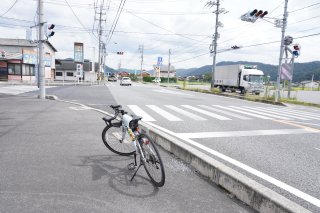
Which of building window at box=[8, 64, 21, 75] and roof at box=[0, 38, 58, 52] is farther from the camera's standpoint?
roof at box=[0, 38, 58, 52]

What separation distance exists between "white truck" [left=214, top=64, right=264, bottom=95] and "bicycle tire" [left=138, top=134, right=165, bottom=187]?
2711 cm

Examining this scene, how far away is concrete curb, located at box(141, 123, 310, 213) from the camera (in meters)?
2.84

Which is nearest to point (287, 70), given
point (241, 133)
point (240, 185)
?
point (241, 133)

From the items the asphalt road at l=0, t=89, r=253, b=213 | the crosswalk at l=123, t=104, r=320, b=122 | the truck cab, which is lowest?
the asphalt road at l=0, t=89, r=253, b=213

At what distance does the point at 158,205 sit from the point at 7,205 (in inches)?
69.7

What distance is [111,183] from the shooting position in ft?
12.1

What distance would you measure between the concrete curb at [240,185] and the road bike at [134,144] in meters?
0.85

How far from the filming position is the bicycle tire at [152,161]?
143 inches

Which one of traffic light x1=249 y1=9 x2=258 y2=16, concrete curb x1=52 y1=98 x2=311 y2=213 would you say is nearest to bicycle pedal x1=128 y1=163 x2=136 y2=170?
concrete curb x1=52 y1=98 x2=311 y2=213

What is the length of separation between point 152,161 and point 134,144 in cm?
49

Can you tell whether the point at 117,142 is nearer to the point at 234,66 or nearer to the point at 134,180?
the point at 134,180

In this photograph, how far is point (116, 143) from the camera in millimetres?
5086

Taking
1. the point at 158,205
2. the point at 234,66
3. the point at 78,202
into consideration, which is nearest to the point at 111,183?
the point at 78,202

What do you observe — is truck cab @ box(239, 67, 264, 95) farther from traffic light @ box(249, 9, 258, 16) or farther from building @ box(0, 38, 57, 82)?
building @ box(0, 38, 57, 82)
